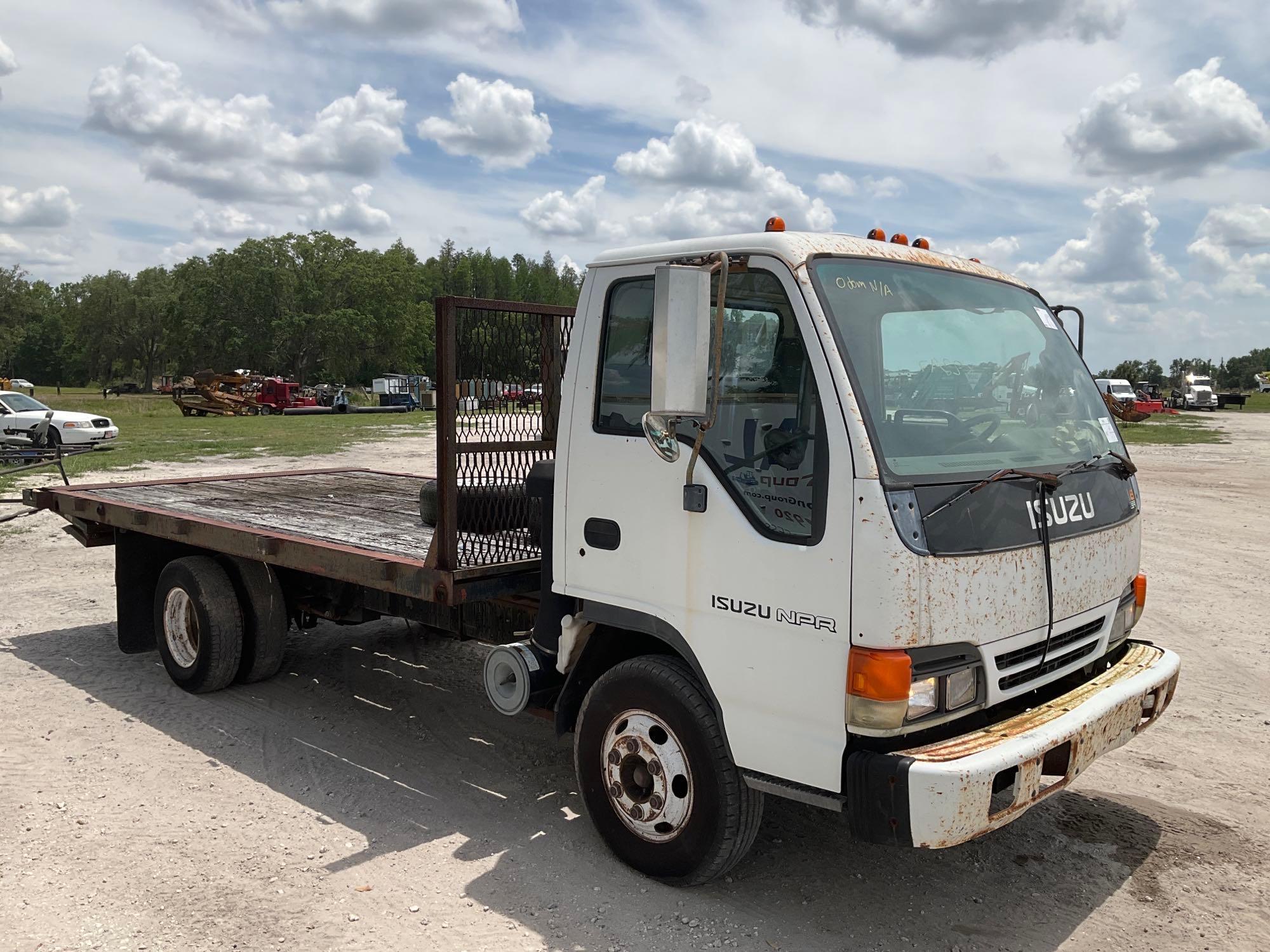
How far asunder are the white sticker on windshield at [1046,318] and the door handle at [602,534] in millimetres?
1986

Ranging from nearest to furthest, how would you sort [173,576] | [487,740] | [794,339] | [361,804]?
[794,339] < [361,804] < [487,740] < [173,576]

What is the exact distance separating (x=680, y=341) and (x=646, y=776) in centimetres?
169

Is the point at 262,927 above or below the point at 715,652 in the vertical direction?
below

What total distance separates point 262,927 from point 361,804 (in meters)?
1.09

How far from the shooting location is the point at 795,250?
11.3 ft

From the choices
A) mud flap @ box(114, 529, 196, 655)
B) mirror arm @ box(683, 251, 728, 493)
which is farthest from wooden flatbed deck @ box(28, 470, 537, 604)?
mirror arm @ box(683, 251, 728, 493)

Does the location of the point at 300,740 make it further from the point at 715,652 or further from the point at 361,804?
the point at 715,652

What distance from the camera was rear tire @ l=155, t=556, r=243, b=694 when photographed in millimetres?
6074

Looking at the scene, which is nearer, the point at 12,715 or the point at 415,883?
the point at 415,883

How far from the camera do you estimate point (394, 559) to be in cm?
476

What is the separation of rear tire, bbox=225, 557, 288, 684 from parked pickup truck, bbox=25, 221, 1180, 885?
174cm

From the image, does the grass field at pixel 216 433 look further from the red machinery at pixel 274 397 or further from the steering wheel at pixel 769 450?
the steering wheel at pixel 769 450

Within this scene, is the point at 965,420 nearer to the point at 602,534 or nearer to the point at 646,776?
the point at 602,534

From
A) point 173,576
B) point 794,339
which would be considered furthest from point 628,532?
point 173,576
